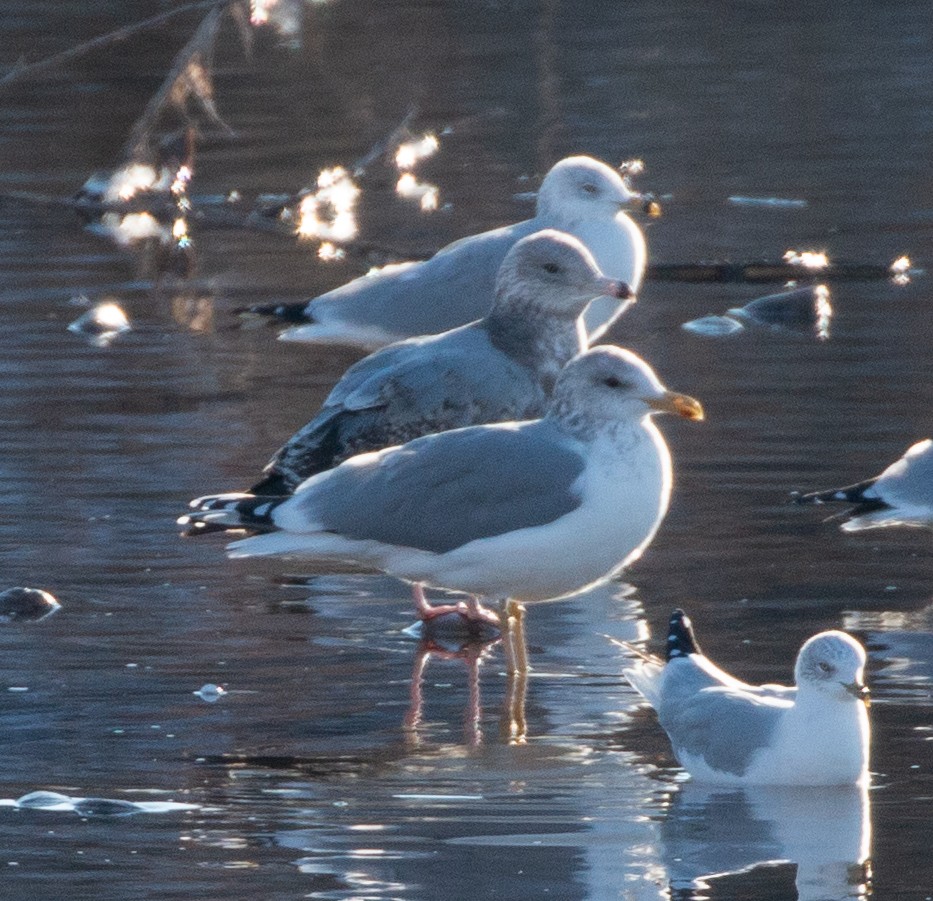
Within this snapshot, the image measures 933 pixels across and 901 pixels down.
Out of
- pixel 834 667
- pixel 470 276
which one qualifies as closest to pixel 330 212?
pixel 470 276

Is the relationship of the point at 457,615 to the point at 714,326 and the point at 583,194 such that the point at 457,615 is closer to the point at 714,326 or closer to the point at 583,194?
the point at 583,194

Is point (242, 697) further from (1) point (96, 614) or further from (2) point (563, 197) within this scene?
(2) point (563, 197)

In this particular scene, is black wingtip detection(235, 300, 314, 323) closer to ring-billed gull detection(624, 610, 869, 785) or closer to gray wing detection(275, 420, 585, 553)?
gray wing detection(275, 420, 585, 553)

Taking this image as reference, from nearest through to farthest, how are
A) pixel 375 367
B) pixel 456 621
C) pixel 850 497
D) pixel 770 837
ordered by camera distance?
pixel 770 837 < pixel 456 621 < pixel 850 497 < pixel 375 367

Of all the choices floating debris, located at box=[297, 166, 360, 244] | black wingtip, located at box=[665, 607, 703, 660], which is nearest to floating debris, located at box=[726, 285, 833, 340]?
floating debris, located at box=[297, 166, 360, 244]

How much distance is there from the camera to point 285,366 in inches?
424

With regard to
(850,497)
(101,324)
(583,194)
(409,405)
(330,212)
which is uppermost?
(330,212)

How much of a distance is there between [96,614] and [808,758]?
8.24 ft

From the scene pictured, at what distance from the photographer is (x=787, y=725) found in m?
5.52

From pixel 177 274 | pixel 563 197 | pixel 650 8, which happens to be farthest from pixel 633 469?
pixel 650 8

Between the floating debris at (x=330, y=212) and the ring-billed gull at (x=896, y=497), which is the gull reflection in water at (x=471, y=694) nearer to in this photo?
the ring-billed gull at (x=896, y=497)

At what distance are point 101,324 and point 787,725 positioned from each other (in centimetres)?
669

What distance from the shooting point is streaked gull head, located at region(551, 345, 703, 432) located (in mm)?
6434

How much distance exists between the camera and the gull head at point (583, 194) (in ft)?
32.2
